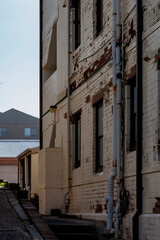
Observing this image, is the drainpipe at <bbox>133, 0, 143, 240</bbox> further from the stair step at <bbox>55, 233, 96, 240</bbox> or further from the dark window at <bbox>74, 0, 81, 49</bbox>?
the dark window at <bbox>74, 0, 81, 49</bbox>

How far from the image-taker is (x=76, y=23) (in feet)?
58.7

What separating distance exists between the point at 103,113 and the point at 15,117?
237ft

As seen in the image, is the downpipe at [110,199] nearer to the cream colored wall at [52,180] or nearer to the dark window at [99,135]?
the dark window at [99,135]

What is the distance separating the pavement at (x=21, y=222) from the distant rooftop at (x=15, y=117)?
7173cm

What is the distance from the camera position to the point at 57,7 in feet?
64.9

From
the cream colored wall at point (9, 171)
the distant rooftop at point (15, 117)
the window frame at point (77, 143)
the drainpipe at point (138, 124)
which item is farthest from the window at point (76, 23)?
the distant rooftop at point (15, 117)

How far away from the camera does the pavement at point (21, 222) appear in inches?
420

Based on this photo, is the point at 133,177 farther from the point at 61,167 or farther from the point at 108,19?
the point at 61,167

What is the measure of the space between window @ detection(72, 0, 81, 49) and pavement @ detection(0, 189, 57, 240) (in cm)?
606

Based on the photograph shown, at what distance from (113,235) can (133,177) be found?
1.47m

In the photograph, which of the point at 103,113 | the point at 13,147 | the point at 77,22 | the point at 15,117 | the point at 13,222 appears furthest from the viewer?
the point at 15,117

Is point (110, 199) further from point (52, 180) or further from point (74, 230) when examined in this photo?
point (52, 180)

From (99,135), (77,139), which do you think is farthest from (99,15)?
(77,139)

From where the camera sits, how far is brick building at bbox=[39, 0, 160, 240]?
11445mm
